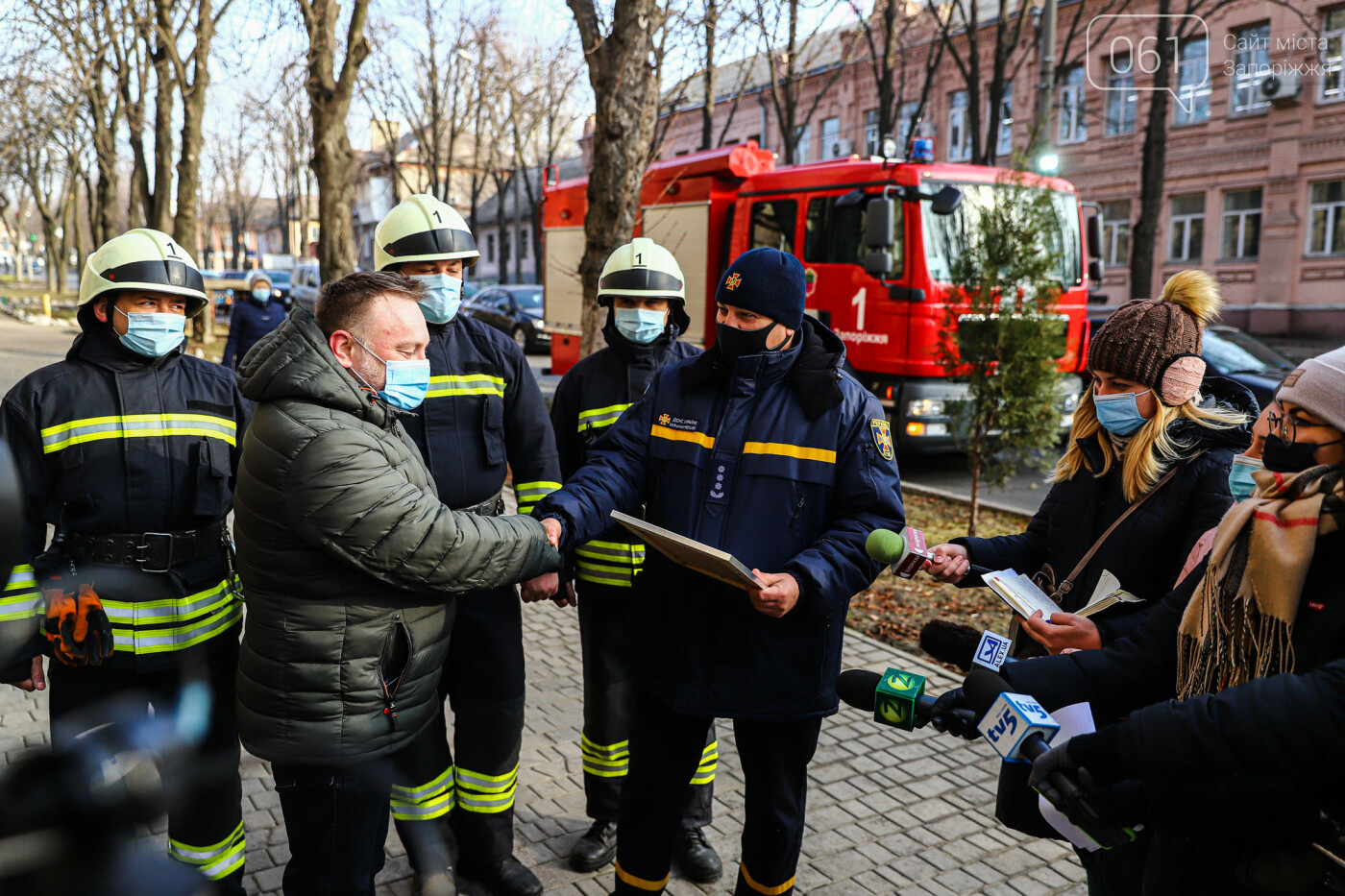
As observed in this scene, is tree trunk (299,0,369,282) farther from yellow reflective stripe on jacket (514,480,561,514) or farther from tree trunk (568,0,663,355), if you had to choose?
yellow reflective stripe on jacket (514,480,561,514)

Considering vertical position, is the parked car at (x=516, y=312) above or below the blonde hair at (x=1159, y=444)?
above

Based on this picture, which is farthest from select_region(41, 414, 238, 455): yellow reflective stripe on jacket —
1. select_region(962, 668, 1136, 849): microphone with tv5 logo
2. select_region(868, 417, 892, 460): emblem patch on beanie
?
select_region(962, 668, 1136, 849): microphone with tv5 logo

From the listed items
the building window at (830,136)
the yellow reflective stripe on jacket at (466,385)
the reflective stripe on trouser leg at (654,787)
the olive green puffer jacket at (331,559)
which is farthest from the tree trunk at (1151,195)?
the building window at (830,136)

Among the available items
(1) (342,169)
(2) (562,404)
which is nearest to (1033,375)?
(2) (562,404)

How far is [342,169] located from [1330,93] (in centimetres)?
2334

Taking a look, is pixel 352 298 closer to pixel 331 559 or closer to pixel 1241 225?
pixel 331 559

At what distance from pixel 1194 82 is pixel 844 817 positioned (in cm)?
2740

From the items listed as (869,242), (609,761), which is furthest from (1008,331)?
(609,761)

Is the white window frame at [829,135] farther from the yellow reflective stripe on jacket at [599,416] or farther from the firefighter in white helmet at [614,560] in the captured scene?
the yellow reflective stripe on jacket at [599,416]

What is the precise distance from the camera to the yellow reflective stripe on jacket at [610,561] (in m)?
3.63

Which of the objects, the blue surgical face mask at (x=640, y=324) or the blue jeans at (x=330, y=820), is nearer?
the blue jeans at (x=330, y=820)

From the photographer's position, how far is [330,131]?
11859 millimetres

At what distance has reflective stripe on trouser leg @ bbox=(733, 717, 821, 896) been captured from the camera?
9.09 ft

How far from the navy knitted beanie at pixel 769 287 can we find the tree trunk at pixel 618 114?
5242 mm
